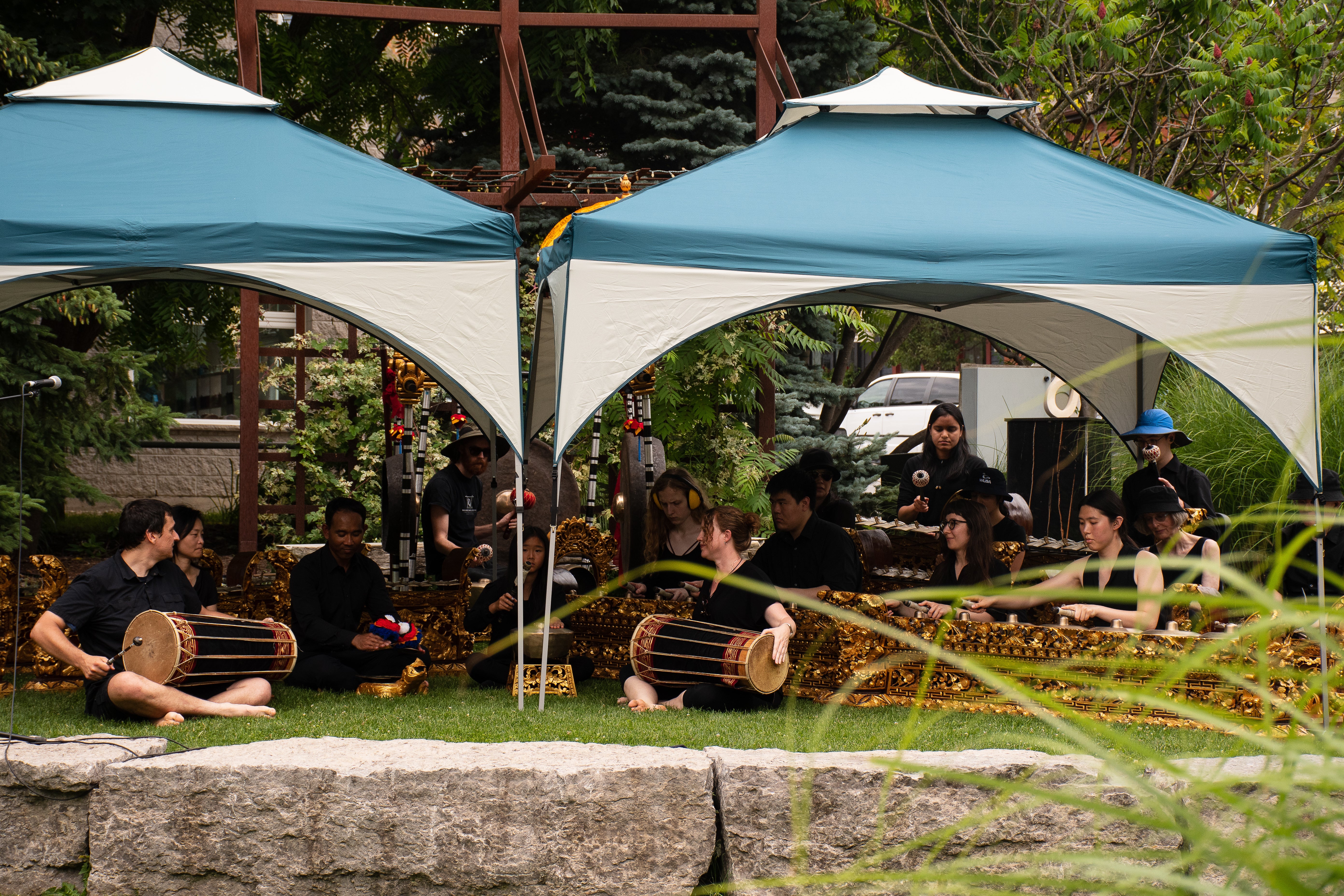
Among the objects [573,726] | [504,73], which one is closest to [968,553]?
[573,726]

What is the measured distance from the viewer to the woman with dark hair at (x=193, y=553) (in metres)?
5.82

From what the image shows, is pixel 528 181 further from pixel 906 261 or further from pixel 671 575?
pixel 906 261

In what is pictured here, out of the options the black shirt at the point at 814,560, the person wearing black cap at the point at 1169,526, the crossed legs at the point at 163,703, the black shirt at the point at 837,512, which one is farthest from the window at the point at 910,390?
the crossed legs at the point at 163,703

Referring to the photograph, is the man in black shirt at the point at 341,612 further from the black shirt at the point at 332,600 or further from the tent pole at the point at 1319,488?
the tent pole at the point at 1319,488

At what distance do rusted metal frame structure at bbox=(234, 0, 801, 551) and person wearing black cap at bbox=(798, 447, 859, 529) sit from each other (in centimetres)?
240

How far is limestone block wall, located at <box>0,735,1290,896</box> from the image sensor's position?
414 cm

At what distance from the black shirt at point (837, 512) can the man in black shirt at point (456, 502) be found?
215cm

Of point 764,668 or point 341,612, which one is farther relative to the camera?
point 341,612

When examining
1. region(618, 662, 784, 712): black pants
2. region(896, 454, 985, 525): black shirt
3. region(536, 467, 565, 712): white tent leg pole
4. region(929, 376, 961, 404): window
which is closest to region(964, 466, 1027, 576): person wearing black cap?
region(896, 454, 985, 525): black shirt

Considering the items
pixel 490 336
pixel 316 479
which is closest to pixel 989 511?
pixel 490 336

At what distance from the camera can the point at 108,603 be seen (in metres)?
5.38

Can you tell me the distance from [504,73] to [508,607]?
4768mm

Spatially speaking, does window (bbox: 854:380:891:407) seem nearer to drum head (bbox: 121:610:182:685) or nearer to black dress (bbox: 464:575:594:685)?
black dress (bbox: 464:575:594:685)

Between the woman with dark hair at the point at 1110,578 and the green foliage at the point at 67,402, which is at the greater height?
the green foliage at the point at 67,402
